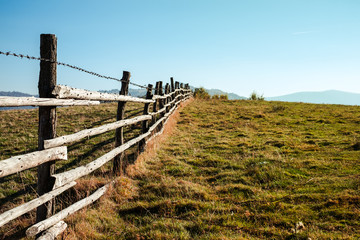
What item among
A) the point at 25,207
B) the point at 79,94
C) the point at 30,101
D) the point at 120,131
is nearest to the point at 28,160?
the point at 25,207

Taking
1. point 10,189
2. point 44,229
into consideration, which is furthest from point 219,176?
point 10,189

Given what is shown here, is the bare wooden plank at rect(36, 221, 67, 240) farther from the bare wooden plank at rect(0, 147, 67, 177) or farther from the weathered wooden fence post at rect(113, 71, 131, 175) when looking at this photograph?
the weathered wooden fence post at rect(113, 71, 131, 175)

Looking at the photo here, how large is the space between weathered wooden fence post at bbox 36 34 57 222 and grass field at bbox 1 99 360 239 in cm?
66

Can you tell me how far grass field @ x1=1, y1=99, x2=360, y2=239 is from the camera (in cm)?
315

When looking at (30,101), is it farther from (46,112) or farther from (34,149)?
(34,149)

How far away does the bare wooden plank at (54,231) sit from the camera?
110 inches

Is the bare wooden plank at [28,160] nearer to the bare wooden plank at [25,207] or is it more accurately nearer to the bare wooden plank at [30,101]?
the bare wooden plank at [25,207]

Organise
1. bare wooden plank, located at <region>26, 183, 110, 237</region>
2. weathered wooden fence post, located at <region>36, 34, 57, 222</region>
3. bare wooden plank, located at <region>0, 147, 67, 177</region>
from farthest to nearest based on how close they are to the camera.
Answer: weathered wooden fence post, located at <region>36, 34, 57, 222</region>
bare wooden plank, located at <region>26, 183, 110, 237</region>
bare wooden plank, located at <region>0, 147, 67, 177</region>

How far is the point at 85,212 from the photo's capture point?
11.8 ft

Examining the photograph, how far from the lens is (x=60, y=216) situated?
10.2 ft

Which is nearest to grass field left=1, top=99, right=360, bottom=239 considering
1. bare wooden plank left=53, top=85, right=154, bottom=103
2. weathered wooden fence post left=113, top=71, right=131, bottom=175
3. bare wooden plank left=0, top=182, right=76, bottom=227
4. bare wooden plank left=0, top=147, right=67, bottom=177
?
weathered wooden fence post left=113, top=71, right=131, bottom=175

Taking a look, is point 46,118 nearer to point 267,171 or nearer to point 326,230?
point 326,230

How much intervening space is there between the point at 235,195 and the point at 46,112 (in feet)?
10.9

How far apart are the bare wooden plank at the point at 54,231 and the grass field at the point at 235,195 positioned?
0.34ft
